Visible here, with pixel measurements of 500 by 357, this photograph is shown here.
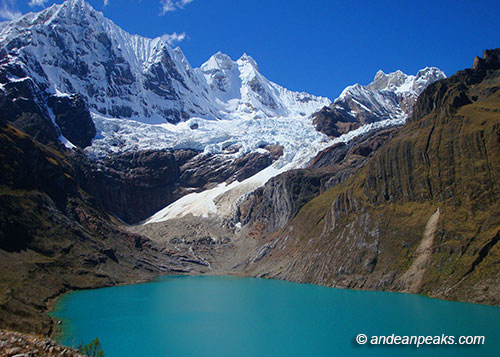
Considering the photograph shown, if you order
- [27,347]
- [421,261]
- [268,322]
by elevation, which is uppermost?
[27,347]

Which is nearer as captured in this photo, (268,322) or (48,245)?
(268,322)

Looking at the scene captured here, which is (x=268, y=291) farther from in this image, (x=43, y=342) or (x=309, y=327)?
(x=43, y=342)

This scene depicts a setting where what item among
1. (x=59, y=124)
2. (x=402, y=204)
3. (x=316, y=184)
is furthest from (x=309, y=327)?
(x=59, y=124)

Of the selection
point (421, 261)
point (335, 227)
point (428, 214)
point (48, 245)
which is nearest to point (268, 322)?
point (421, 261)

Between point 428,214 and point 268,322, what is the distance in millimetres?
35443

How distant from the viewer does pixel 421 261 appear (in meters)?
63.7

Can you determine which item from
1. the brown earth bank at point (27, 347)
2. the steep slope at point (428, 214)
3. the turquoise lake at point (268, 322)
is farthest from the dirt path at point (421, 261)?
the brown earth bank at point (27, 347)

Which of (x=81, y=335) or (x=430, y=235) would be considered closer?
(x=81, y=335)

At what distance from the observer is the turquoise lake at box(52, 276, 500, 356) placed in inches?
1460

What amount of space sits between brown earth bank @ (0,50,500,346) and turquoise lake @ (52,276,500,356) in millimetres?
4983

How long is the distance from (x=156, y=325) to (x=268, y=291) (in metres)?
30.0

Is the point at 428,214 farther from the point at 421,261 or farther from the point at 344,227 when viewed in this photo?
the point at 344,227

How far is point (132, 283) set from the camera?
8881cm

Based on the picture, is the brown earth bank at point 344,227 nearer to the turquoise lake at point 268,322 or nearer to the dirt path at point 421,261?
the dirt path at point 421,261
